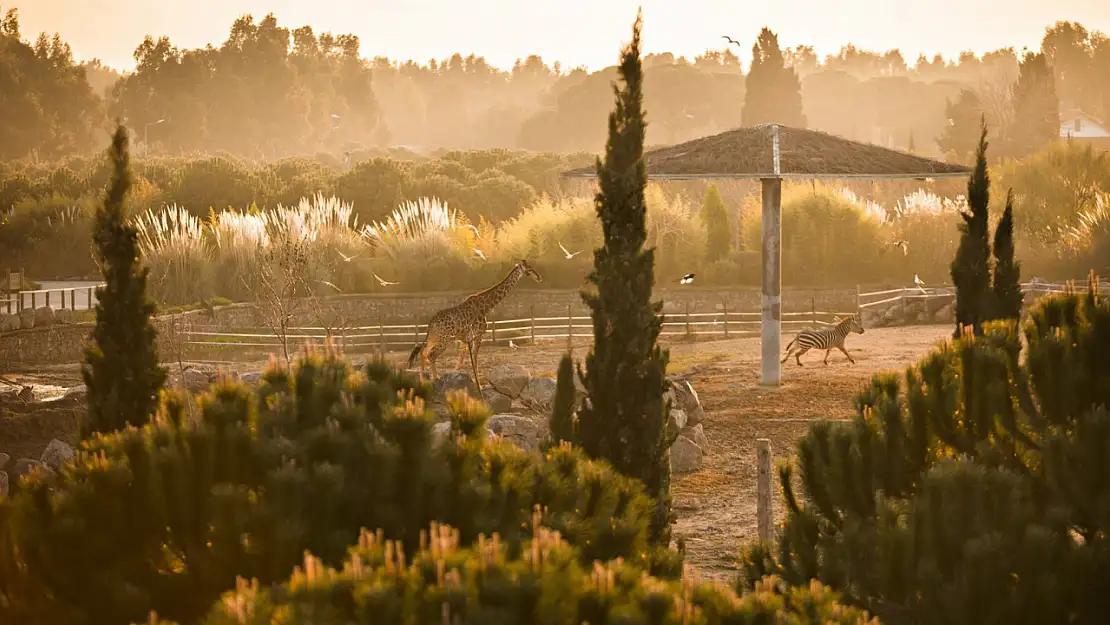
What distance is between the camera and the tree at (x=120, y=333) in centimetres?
Answer: 1053

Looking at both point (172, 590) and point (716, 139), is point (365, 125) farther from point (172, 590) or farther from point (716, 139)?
point (172, 590)

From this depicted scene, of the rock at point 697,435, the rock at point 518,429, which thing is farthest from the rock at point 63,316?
the rock at point 697,435

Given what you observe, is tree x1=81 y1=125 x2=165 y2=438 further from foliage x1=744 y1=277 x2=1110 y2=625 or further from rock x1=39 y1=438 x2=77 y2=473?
foliage x1=744 y1=277 x2=1110 y2=625

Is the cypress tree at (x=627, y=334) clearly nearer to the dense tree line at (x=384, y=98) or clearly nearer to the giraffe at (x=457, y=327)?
the giraffe at (x=457, y=327)

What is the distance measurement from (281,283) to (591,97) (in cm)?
6814

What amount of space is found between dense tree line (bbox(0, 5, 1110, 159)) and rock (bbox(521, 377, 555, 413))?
41.9 m

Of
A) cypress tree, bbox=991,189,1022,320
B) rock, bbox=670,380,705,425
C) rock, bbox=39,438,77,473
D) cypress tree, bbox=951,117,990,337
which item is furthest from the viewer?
rock, bbox=670,380,705,425

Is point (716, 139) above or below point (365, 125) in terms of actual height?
below

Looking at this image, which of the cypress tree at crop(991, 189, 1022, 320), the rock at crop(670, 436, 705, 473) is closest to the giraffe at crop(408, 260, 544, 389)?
the rock at crop(670, 436, 705, 473)

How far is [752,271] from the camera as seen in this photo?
1156 inches

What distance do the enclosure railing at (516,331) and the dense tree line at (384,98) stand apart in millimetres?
30930

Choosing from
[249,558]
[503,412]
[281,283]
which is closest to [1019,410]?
[249,558]

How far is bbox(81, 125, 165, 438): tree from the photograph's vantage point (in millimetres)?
10531

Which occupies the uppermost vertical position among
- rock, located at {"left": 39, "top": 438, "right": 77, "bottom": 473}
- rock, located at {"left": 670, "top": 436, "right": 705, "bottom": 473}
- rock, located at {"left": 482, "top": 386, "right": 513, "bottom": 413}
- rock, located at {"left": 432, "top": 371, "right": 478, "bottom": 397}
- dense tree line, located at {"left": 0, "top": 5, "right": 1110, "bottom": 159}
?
dense tree line, located at {"left": 0, "top": 5, "right": 1110, "bottom": 159}
